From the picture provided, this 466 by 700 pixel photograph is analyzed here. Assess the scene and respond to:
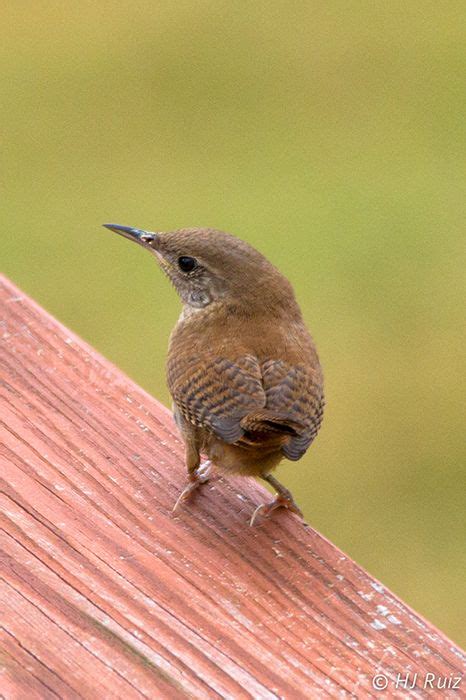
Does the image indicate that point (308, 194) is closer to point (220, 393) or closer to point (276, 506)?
point (220, 393)

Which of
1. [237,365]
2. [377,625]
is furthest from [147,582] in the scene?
[237,365]

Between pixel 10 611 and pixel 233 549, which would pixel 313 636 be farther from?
pixel 10 611

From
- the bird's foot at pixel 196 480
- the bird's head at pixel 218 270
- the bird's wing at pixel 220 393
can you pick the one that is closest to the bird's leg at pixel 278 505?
the bird's foot at pixel 196 480

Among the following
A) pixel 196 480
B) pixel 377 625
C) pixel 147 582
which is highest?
pixel 196 480

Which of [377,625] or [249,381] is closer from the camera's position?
[377,625]

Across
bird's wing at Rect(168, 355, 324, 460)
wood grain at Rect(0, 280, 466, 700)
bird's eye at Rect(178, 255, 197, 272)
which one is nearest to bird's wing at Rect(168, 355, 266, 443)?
bird's wing at Rect(168, 355, 324, 460)

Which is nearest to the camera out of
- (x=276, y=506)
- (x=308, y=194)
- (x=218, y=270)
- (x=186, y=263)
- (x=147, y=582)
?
(x=147, y=582)

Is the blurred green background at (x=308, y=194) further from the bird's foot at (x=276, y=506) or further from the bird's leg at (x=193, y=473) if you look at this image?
the bird's foot at (x=276, y=506)
